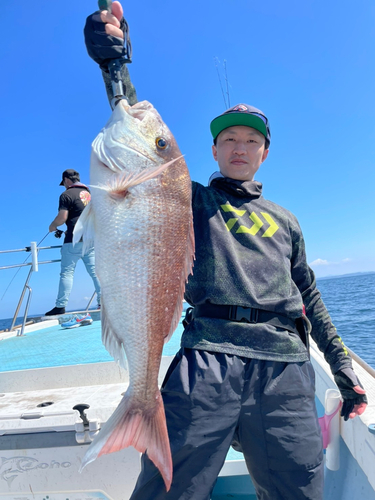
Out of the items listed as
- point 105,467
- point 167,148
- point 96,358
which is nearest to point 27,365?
point 96,358

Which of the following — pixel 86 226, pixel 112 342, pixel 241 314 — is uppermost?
pixel 86 226

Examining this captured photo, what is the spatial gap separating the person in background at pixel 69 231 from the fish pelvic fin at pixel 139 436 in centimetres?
378

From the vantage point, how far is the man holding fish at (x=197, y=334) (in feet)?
4.44

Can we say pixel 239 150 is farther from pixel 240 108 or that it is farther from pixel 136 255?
pixel 136 255

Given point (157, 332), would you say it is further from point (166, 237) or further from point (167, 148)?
point (167, 148)

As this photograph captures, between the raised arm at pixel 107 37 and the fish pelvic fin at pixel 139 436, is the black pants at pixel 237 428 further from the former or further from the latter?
the raised arm at pixel 107 37

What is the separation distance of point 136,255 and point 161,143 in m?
0.57

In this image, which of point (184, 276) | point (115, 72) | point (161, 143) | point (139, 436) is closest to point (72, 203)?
point (115, 72)

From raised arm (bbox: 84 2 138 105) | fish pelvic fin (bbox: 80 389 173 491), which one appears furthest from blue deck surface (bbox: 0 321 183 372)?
raised arm (bbox: 84 2 138 105)

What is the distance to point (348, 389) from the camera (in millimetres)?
1883

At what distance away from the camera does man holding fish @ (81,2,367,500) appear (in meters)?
1.35

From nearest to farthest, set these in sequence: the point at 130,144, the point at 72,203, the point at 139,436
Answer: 1. the point at 139,436
2. the point at 130,144
3. the point at 72,203

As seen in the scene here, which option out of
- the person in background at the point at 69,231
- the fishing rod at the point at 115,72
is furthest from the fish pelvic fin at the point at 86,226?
the person in background at the point at 69,231

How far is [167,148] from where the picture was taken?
1.66 meters
